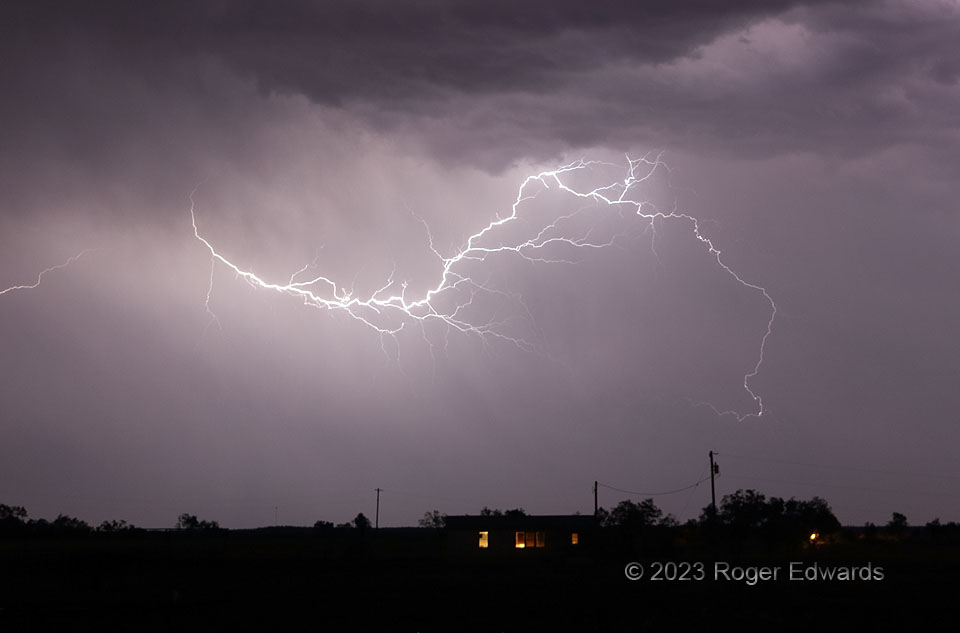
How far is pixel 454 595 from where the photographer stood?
71.8 ft

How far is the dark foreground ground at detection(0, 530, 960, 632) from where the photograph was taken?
53.6 feet

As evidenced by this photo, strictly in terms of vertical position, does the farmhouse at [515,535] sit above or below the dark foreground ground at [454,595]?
above

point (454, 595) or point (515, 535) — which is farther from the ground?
point (515, 535)

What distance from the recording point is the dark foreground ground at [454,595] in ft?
53.6

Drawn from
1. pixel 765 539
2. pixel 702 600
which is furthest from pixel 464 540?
pixel 702 600

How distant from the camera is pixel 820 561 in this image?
34.8m

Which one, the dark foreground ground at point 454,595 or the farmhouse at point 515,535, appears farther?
the farmhouse at point 515,535

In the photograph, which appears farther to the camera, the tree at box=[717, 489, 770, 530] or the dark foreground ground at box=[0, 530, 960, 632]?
the tree at box=[717, 489, 770, 530]

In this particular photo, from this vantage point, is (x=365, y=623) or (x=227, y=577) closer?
(x=365, y=623)

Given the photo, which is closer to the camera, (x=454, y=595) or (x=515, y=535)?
(x=454, y=595)

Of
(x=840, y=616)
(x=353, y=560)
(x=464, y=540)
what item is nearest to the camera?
(x=840, y=616)

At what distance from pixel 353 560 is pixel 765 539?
71.0 ft

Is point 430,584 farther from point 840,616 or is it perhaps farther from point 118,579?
point 840,616

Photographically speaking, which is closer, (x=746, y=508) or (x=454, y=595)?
(x=454, y=595)
